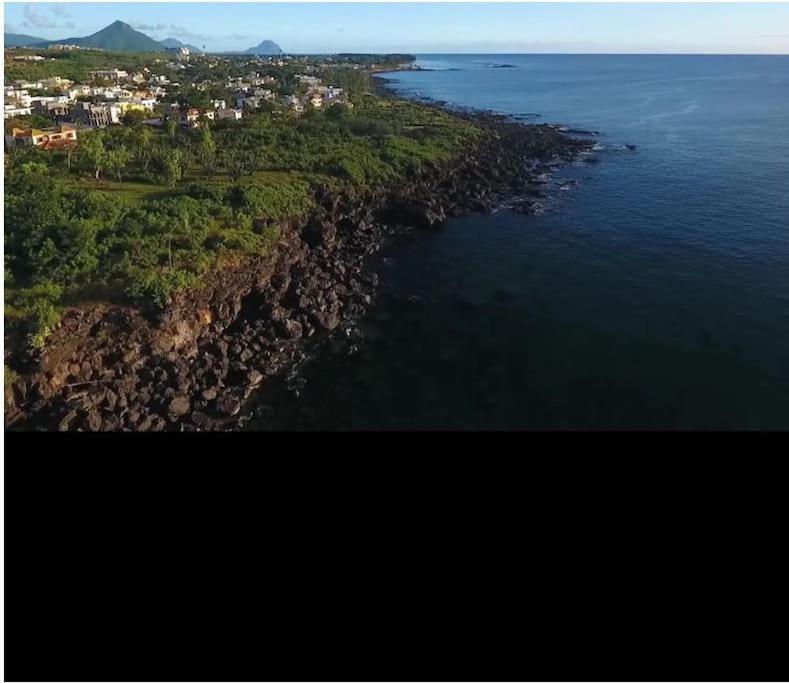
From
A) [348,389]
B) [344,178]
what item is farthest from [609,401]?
[344,178]

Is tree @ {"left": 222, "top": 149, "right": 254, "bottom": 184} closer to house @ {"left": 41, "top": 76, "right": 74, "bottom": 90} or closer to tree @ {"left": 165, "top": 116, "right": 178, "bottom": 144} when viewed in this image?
tree @ {"left": 165, "top": 116, "right": 178, "bottom": 144}

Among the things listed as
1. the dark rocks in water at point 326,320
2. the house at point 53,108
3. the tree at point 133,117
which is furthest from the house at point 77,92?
the dark rocks in water at point 326,320

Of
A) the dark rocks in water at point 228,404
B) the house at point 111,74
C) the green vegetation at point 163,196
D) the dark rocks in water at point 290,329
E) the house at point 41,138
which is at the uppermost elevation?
the house at point 111,74

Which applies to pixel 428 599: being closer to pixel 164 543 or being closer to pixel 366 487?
pixel 366 487

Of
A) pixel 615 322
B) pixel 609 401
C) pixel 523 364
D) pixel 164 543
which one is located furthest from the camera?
pixel 615 322

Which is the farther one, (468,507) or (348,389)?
(348,389)

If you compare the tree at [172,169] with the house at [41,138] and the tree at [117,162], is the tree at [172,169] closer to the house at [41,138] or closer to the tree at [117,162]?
the tree at [117,162]
